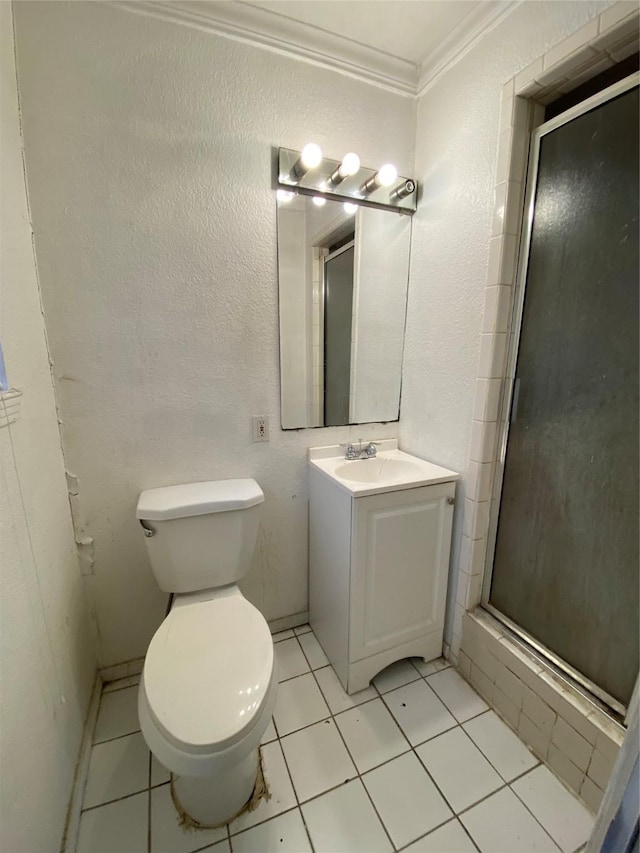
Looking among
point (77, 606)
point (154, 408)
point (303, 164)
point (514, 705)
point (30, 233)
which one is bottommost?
point (514, 705)

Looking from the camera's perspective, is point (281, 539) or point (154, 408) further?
point (281, 539)

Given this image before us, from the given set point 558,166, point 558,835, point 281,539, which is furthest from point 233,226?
point 558,835

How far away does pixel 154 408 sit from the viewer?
4.36 ft

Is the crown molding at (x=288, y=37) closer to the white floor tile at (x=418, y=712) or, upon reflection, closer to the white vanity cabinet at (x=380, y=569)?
the white vanity cabinet at (x=380, y=569)

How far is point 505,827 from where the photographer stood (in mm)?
995

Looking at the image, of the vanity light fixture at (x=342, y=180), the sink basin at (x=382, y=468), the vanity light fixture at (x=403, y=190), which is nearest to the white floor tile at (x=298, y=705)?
the sink basin at (x=382, y=468)

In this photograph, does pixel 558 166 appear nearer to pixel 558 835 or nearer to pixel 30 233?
pixel 30 233

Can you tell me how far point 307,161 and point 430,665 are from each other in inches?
81.4

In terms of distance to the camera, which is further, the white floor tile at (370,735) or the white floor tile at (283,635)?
the white floor tile at (283,635)

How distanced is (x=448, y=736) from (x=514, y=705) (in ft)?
0.84

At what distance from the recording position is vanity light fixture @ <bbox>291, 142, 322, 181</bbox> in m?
1.25

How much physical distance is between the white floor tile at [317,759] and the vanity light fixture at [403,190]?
6.87 ft

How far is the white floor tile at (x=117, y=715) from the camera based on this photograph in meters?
1.25

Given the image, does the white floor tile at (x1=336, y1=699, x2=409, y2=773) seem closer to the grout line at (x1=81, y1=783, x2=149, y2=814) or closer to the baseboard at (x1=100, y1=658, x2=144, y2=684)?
the grout line at (x1=81, y1=783, x2=149, y2=814)
